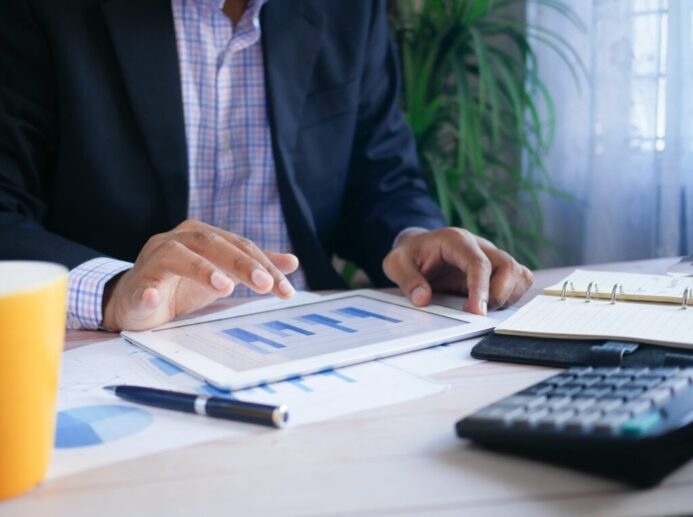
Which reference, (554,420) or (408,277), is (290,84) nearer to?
(408,277)

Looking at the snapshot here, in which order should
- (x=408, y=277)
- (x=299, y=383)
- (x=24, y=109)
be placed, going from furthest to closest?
1. (x=24, y=109)
2. (x=408, y=277)
3. (x=299, y=383)

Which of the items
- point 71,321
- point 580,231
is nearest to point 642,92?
point 580,231

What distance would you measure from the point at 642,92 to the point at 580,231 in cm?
37

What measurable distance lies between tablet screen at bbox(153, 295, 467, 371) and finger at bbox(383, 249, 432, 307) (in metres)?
0.02

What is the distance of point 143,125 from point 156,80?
0.07 m

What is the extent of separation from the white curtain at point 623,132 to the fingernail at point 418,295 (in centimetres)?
94

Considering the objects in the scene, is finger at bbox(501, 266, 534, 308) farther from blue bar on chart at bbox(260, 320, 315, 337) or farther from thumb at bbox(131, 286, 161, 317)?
thumb at bbox(131, 286, 161, 317)

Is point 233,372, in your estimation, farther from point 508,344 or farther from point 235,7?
point 235,7

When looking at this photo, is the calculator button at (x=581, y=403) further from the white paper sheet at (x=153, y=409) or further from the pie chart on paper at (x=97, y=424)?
the pie chart on paper at (x=97, y=424)

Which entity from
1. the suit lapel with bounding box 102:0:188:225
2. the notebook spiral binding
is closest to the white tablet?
the notebook spiral binding

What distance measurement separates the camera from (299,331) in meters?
0.78

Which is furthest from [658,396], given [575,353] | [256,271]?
[256,271]

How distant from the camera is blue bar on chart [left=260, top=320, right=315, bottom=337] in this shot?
77 cm

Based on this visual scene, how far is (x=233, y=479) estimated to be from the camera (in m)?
0.46
